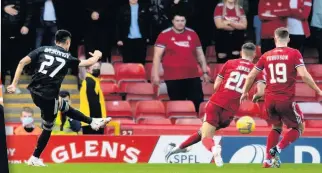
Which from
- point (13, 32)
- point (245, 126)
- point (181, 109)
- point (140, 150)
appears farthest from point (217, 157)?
point (13, 32)

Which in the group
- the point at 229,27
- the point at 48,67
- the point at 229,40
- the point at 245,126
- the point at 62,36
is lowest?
the point at 245,126

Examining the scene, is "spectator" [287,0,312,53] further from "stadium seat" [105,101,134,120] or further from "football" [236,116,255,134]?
"stadium seat" [105,101,134,120]

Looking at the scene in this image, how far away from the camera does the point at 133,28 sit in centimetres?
1459

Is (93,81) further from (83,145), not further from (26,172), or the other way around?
(26,172)

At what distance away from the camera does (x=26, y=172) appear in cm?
802

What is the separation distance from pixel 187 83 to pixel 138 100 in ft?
3.87

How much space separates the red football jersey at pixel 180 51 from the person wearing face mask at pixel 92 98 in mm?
1688

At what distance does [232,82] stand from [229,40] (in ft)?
17.5

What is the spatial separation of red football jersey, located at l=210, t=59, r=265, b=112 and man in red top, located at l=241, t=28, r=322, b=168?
0.49 m

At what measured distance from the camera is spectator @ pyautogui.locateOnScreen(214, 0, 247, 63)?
14.6m

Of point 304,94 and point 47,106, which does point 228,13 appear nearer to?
point 304,94

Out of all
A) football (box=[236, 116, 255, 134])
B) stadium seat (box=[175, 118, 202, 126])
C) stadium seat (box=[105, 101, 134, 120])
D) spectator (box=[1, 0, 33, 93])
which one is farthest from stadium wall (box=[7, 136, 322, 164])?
spectator (box=[1, 0, 33, 93])

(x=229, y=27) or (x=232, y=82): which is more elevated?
(x=232, y=82)

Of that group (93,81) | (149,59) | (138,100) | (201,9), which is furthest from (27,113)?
(201,9)
